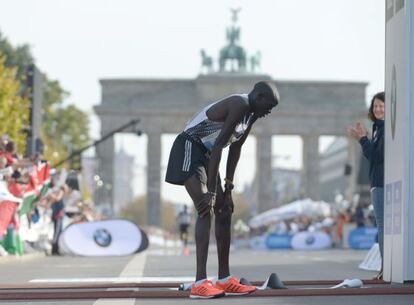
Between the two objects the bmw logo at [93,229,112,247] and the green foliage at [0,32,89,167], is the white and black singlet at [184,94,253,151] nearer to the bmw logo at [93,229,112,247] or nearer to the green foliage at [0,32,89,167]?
the bmw logo at [93,229,112,247]

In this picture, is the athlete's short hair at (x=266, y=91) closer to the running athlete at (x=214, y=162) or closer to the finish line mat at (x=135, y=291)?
the running athlete at (x=214, y=162)

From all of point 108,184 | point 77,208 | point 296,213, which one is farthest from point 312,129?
point 77,208

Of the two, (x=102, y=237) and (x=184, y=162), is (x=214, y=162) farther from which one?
(x=102, y=237)

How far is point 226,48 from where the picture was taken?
12812 centimetres

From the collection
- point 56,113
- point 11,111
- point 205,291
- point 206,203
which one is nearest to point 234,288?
point 205,291

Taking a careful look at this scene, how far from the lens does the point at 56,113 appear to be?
10819cm

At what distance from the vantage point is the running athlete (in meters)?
11.0

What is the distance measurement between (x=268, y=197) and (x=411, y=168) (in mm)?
111987

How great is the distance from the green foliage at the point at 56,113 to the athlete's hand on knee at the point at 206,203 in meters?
89.1

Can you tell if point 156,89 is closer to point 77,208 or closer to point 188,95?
point 188,95

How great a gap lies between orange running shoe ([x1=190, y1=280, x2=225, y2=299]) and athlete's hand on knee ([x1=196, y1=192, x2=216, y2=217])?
1.87ft

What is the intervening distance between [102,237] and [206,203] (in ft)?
62.7

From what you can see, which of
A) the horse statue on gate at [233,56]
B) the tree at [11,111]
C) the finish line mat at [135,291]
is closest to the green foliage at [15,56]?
the horse statue on gate at [233,56]

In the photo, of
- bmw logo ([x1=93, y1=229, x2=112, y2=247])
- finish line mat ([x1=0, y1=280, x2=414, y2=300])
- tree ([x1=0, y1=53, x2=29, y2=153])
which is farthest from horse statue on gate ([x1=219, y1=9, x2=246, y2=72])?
finish line mat ([x1=0, y1=280, x2=414, y2=300])
